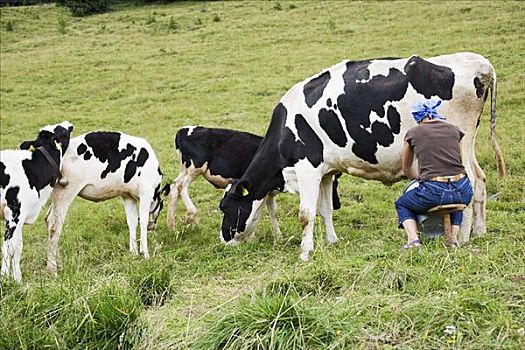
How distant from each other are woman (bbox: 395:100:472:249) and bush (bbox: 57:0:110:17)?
38597 mm

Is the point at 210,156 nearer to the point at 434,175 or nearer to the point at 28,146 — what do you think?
the point at 28,146

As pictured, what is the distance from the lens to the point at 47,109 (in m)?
21.7

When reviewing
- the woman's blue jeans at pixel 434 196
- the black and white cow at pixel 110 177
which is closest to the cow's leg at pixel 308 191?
the woman's blue jeans at pixel 434 196

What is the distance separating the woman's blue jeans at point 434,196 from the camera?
7.14m

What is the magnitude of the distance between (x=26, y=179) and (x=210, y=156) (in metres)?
3.52

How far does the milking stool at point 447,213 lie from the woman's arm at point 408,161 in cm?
70

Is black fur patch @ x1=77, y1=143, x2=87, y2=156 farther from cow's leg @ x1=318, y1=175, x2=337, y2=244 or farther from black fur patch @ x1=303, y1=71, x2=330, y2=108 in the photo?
cow's leg @ x1=318, y1=175, x2=337, y2=244

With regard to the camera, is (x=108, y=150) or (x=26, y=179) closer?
(x=26, y=179)

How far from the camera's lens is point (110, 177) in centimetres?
1023

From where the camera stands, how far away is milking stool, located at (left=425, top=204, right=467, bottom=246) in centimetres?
715

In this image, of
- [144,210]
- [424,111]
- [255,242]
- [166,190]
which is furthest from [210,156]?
[424,111]

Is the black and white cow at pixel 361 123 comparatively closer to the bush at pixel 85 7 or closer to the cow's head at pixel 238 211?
the cow's head at pixel 238 211

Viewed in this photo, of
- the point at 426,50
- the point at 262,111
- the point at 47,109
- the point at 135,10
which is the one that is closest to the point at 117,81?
the point at 47,109

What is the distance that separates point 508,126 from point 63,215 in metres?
9.57
